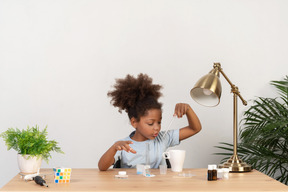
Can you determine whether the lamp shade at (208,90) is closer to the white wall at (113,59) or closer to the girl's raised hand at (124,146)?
the girl's raised hand at (124,146)

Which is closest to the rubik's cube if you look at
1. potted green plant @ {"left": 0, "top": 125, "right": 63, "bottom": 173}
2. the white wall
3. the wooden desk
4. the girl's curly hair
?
the wooden desk

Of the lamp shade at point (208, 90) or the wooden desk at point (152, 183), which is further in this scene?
the lamp shade at point (208, 90)

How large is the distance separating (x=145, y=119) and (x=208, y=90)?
18.4 inches

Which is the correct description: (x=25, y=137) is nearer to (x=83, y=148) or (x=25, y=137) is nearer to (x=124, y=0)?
(x=83, y=148)

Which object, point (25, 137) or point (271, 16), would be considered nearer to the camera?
point (25, 137)

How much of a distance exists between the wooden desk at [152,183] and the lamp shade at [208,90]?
0.43 m

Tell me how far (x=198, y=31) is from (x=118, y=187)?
2.11 m

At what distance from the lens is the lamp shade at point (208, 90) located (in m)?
2.39

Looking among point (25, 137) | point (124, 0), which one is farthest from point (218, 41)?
point (25, 137)

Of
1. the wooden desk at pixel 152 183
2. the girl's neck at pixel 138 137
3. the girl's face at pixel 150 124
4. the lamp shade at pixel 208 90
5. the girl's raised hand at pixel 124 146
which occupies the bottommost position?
the wooden desk at pixel 152 183

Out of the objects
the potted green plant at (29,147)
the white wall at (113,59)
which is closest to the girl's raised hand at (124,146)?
the potted green plant at (29,147)

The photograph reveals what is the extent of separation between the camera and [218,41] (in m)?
3.79

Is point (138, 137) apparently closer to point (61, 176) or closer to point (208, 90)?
point (208, 90)

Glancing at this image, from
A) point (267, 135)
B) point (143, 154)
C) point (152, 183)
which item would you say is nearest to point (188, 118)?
point (143, 154)
